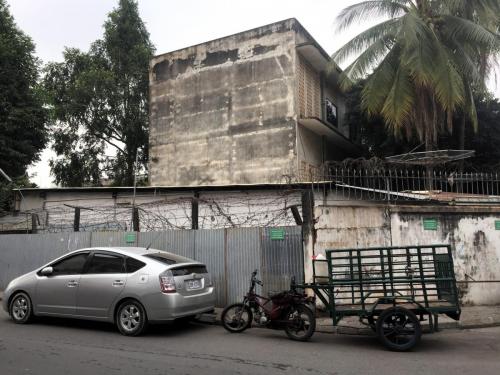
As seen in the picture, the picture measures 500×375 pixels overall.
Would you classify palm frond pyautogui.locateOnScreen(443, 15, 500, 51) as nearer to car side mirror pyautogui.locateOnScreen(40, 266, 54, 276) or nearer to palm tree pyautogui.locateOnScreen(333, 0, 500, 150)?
palm tree pyautogui.locateOnScreen(333, 0, 500, 150)

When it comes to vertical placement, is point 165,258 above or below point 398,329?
above

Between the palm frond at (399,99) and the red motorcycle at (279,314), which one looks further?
the palm frond at (399,99)

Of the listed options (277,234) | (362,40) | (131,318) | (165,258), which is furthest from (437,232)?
(362,40)

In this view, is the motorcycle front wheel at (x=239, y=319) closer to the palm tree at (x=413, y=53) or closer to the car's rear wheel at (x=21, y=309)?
the car's rear wheel at (x=21, y=309)

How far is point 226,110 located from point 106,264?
13.0 meters

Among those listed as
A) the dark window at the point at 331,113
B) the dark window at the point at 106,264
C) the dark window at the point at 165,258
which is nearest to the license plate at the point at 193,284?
the dark window at the point at 165,258

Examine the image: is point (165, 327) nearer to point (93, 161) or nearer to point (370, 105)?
point (370, 105)

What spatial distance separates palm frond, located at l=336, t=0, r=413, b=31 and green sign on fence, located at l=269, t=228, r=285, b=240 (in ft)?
32.5

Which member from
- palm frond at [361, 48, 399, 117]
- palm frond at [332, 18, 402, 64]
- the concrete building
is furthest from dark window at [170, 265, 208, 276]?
palm frond at [332, 18, 402, 64]

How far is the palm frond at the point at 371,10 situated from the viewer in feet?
56.1

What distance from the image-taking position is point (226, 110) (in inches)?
805

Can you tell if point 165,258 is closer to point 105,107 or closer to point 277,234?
point 277,234

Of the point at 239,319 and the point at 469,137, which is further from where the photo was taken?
the point at 469,137

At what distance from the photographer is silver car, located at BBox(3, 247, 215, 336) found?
25.5 feet
